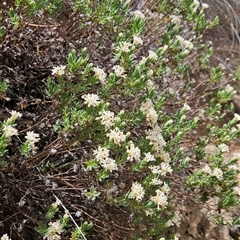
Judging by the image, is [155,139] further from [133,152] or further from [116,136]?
[116,136]

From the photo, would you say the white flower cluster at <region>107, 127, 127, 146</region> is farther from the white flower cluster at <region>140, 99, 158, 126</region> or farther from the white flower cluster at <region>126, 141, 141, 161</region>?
the white flower cluster at <region>140, 99, 158, 126</region>

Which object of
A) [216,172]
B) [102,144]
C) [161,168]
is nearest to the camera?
[102,144]

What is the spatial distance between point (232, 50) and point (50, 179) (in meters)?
3.34

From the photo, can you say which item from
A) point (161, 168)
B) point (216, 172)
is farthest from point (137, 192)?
point (216, 172)

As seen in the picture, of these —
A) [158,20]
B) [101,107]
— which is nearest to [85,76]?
[101,107]

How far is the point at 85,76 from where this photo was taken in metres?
1.92

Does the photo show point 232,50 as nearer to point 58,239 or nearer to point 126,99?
point 126,99

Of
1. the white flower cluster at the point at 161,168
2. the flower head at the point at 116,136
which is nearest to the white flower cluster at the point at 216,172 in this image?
the white flower cluster at the point at 161,168

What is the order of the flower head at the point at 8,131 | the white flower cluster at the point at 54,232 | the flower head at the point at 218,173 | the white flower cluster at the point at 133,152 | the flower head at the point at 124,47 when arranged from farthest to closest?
the flower head at the point at 218,173 → the flower head at the point at 124,47 → the white flower cluster at the point at 133,152 → the white flower cluster at the point at 54,232 → the flower head at the point at 8,131

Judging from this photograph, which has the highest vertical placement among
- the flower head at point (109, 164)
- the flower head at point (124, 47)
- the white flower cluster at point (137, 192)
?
the flower head at point (124, 47)

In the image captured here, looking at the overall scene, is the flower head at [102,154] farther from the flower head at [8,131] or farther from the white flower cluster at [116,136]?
the flower head at [8,131]

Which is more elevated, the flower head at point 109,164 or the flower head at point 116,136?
the flower head at point 116,136

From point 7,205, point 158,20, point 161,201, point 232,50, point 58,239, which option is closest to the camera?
point 58,239

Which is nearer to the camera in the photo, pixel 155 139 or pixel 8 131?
pixel 8 131
